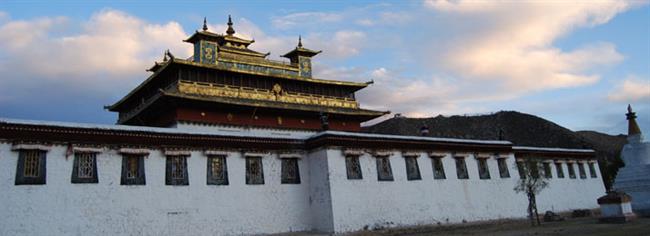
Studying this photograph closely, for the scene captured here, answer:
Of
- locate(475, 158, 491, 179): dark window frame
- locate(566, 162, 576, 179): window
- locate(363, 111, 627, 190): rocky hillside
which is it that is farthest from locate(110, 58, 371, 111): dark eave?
locate(363, 111, 627, 190): rocky hillside

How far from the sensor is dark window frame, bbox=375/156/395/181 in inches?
802

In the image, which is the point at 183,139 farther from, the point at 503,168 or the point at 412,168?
the point at 503,168

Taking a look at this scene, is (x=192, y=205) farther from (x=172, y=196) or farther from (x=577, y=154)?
(x=577, y=154)

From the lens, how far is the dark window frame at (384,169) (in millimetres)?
20359

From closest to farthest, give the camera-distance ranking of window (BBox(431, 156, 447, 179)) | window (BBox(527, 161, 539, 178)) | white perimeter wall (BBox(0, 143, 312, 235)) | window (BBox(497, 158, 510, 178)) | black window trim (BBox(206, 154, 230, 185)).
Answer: white perimeter wall (BBox(0, 143, 312, 235)), black window trim (BBox(206, 154, 230, 185)), window (BBox(527, 161, 539, 178)), window (BBox(431, 156, 447, 179)), window (BBox(497, 158, 510, 178))

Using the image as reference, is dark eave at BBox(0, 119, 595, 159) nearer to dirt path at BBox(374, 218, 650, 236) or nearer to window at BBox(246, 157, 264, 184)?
window at BBox(246, 157, 264, 184)

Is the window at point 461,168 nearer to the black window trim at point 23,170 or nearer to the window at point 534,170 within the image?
the window at point 534,170

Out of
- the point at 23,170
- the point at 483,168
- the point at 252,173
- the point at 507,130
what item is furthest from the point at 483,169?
the point at 507,130

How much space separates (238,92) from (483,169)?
13114 millimetres

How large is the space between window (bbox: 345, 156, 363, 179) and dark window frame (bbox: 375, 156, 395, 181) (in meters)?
1.02

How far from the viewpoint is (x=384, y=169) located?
20594 mm

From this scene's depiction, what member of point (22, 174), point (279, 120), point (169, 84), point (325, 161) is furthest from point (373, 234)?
point (169, 84)

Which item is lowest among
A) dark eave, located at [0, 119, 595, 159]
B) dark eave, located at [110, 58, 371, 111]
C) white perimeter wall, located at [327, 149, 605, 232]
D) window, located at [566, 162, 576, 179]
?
white perimeter wall, located at [327, 149, 605, 232]

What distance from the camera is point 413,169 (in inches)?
849
